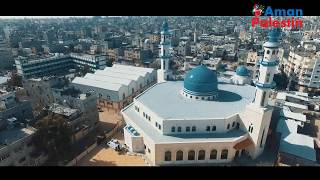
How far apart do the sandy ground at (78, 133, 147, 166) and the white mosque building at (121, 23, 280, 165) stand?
1178 millimetres

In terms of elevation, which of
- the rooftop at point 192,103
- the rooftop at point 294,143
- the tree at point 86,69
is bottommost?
the rooftop at point 294,143

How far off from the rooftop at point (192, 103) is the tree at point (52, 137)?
33.3 feet

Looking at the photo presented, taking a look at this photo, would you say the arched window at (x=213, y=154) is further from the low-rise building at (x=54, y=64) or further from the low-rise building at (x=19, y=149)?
the low-rise building at (x=54, y=64)

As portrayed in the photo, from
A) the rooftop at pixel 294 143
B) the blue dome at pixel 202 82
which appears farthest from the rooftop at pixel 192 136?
the blue dome at pixel 202 82

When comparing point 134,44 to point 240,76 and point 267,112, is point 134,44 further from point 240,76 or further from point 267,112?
point 267,112

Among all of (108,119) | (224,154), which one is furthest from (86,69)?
(224,154)

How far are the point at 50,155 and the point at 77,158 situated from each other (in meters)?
2.91

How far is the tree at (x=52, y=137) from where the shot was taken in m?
26.0

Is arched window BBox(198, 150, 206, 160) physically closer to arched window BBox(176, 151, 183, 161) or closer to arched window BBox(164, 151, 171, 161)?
arched window BBox(176, 151, 183, 161)

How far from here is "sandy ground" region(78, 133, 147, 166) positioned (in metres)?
27.9

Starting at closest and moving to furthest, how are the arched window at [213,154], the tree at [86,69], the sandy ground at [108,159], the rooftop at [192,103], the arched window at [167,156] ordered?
the arched window at [167,156] → the arched window at [213,154] → the sandy ground at [108,159] → the rooftop at [192,103] → the tree at [86,69]

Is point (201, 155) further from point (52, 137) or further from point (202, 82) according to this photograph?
point (52, 137)

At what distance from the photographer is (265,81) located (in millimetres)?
25328

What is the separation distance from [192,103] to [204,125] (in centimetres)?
465
